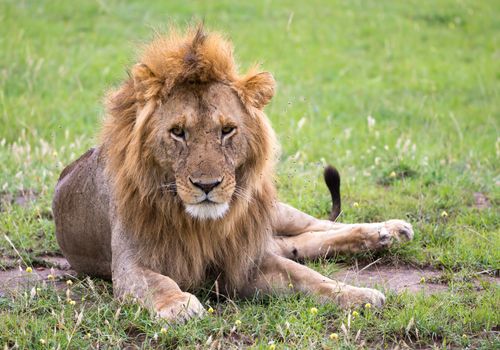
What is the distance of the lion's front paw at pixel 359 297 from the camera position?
4.17m

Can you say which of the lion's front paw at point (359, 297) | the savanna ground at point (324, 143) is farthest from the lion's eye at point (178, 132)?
the lion's front paw at point (359, 297)

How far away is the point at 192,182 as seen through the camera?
12.8 ft

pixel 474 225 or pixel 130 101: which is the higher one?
pixel 130 101

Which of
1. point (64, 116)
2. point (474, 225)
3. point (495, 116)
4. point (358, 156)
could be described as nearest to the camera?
point (474, 225)

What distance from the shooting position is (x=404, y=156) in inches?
272

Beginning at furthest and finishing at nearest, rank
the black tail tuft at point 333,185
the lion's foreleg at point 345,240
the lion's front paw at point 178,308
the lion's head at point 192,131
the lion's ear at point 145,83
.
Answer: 1. the black tail tuft at point 333,185
2. the lion's foreleg at point 345,240
3. the lion's ear at point 145,83
4. the lion's head at point 192,131
5. the lion's front paw at point 178,308

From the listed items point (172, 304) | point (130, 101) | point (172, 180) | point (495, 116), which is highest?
point (130, 101)

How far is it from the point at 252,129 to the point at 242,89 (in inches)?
7.6

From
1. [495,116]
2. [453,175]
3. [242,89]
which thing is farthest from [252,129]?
[495,116]

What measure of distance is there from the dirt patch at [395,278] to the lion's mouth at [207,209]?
3.05 feet

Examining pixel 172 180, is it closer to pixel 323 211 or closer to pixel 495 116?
pixel 323 211

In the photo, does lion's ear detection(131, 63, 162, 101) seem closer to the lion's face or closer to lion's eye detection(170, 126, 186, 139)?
the lion's face

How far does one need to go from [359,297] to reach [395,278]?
0.70 meters

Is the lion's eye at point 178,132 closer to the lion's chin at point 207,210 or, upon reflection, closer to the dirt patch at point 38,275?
the lion's chin at point 207,210
